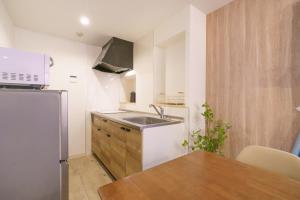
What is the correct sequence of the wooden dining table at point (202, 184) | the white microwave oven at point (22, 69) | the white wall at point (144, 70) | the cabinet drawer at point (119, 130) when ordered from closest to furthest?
1. the wooden dining table at point (202, 184)
2. the white microwave oven at point (22, 69)
3. the cabinet drawer at point (119, 130)
4. the white wall at point (144, 70)

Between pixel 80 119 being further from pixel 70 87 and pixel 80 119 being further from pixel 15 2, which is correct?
pixel 15 2

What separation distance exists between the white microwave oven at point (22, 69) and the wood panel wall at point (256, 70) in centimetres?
175

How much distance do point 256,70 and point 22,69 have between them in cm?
199

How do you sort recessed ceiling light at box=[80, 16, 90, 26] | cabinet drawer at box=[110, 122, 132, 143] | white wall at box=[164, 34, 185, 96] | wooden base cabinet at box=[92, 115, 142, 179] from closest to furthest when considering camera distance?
wooden base cabinet at box=[92, 115, 142, 179] → cabinet drawer at box=[110, 122, 132, 143] → recessed ceiling light at box=[80, 16, 90, 26] → white wall at box=[164, 34, 185, 96]

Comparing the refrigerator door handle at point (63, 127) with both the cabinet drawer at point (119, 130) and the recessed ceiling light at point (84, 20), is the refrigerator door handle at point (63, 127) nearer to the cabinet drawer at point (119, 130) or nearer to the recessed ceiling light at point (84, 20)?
the cabinet drawer at point (119, 130)

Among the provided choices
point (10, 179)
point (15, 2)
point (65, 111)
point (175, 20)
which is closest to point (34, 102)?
point (65, 111)

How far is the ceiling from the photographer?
5.56 feet

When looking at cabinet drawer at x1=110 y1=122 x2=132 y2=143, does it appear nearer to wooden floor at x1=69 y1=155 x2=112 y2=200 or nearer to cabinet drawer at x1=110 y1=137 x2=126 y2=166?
cabinet drawer at x1=110 y1=137 x2=126 y2=166

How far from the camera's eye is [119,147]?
70.5 inches

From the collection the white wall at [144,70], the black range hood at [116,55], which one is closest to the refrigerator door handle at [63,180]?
the white wall at [144,70]

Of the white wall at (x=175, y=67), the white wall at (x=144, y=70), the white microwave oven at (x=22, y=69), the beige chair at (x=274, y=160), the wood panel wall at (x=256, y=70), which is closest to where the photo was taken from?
the beige chair at (x=274, y=160)

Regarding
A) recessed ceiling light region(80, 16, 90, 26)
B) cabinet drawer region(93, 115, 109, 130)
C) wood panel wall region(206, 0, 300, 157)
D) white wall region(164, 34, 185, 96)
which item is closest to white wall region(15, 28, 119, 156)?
cabinet drawer region(93, 115, 109, 130)

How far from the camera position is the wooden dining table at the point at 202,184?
0.59 m

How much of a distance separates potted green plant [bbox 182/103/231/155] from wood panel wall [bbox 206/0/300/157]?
0.29 ft
